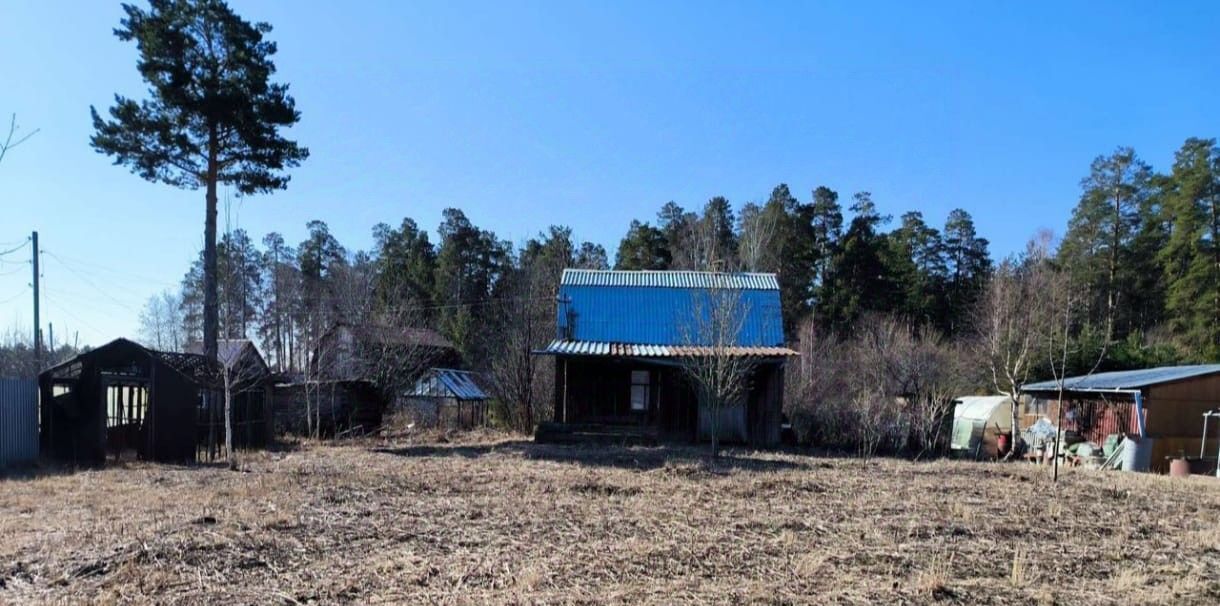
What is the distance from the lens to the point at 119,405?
584 inches

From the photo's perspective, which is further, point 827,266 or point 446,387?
point 827,266

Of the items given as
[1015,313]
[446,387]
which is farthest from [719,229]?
[446,387]

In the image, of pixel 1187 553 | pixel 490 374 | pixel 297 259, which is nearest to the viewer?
pixel 1187 553

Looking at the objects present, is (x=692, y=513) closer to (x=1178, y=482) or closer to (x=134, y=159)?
(x=1178, y=482)

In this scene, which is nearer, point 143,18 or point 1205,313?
point 143,18

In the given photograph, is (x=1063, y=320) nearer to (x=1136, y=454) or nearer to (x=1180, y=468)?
(x=1136, y=454)

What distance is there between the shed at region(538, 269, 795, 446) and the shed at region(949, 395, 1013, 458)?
544 cm

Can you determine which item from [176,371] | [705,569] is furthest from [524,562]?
[176,371]

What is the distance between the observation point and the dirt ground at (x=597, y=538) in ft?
18.0

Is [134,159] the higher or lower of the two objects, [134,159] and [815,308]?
the higher

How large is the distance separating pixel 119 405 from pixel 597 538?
12.5 metres

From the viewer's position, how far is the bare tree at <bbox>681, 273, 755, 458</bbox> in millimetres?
15766

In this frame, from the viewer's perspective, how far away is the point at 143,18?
55.0 ft

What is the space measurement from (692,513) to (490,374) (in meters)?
17.4
